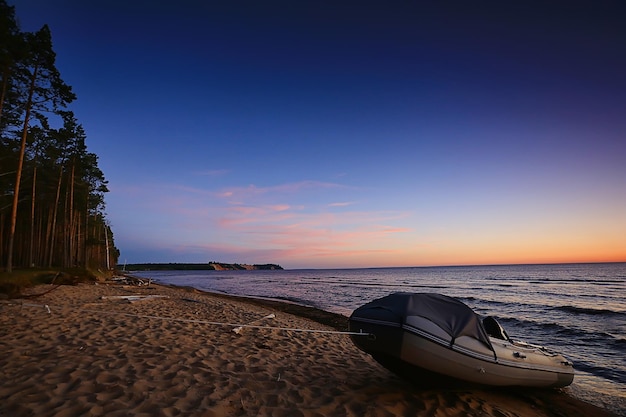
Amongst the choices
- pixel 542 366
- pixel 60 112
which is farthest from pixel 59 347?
pixel 60 112

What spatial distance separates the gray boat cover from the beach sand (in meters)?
1.01

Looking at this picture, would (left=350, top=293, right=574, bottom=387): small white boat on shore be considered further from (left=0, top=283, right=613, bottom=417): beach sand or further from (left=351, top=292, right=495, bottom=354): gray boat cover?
(left=0, top=283, right=613, bottom=417): beach sand

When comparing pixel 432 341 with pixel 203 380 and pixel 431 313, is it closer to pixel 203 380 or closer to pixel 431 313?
pixel 431 313

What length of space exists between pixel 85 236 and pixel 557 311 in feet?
173

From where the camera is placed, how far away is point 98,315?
34.8ft

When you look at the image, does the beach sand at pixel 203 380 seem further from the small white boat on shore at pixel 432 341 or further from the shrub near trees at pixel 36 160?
the shrub near trees at pixel 36 160

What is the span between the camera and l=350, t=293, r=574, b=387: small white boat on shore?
16.9ft

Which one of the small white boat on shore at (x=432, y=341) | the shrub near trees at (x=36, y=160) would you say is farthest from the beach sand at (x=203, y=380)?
the shrub near trees at (x=36, y=160)

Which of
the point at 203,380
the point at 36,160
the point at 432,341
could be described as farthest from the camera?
the point at 36,160

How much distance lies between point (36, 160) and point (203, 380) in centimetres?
3144

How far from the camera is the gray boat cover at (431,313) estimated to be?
5.30 metres

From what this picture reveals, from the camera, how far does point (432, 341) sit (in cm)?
517

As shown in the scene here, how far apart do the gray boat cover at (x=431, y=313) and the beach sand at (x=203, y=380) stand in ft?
3.30

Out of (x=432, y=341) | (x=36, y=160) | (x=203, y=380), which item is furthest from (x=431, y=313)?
(x=36, y=160)
